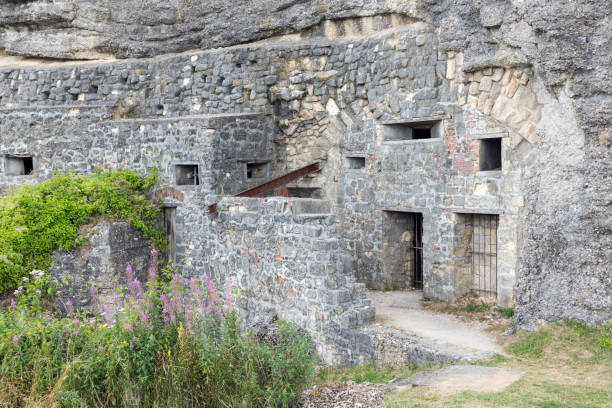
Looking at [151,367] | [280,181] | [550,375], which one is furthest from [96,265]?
[550,375]

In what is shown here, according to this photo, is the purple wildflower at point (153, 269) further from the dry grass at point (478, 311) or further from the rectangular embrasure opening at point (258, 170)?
the dry grass at point (478, 311)

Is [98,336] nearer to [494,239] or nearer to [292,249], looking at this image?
[292,249]

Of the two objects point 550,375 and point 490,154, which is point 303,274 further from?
point 490,154

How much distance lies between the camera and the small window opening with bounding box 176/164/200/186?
13.0 meters

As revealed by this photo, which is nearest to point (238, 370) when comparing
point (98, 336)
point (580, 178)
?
point (98, 336)

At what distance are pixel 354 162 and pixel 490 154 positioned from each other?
2.90 meters

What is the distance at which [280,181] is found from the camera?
12.5m

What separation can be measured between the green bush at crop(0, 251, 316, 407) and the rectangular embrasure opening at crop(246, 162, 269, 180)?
6.58 m

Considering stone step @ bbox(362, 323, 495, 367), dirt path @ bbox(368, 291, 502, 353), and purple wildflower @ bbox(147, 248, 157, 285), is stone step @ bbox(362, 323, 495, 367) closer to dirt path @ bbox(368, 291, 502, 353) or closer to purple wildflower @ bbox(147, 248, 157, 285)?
dirt path @ bbox(368, 291, 502, 353)

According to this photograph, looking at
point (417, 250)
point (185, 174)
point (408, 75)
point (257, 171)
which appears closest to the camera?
point (408, 75)

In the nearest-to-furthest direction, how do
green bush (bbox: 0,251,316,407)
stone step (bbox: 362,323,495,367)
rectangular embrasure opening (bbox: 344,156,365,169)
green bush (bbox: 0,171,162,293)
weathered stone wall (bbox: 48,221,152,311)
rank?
green bush (bbox: 0,251,316,407), stone step (bbox: 362,323,495,367), green bush (bbox: 0,171,162,293), weathered stone wall (bbox: 48,221,152,311), rectangular embrasure opening (bbox: 344,156,365,169)

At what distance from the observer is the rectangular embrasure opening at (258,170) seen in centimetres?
1352

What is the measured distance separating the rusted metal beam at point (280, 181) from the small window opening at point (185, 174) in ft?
4.89

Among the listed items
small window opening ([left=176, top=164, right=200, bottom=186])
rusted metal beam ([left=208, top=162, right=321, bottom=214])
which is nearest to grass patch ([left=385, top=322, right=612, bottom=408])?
rusted metal beam ([left=208, top=162, right=321, bottom=214])
